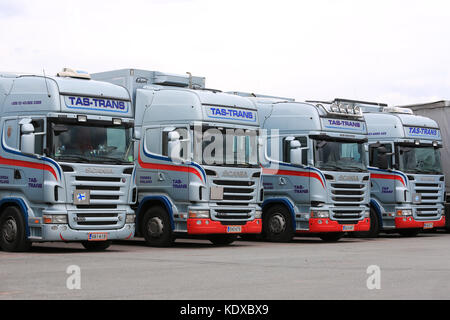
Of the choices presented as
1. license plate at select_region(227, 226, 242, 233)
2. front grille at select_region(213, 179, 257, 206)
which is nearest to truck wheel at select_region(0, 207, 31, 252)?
front grille at select_region(213, 179, 257, 206)

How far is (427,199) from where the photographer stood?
2602 centimetres

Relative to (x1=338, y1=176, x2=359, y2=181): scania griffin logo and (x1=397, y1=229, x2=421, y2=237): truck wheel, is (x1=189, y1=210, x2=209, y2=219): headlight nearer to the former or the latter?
(x1=338, y1=176, x2=359, y2=181): scania griffin logo

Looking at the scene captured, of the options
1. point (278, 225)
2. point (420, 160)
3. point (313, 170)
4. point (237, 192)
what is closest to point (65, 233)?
point (237, 192)

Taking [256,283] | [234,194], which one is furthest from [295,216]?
[256,283]

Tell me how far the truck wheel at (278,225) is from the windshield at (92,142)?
575 centimetres

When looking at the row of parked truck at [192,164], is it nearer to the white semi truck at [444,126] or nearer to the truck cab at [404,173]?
the truck cab at [404,173]

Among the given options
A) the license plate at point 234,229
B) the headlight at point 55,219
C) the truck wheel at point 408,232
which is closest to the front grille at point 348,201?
the license plate at point 234,229

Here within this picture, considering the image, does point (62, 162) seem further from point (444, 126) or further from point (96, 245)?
point (444, 126)

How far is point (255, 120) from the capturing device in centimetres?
2123

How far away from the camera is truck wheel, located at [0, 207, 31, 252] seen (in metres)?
17.8

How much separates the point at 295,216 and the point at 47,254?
746 centimetres

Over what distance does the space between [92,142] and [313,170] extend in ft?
21.6

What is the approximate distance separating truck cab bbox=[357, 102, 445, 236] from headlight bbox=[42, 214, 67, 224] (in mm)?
11073
